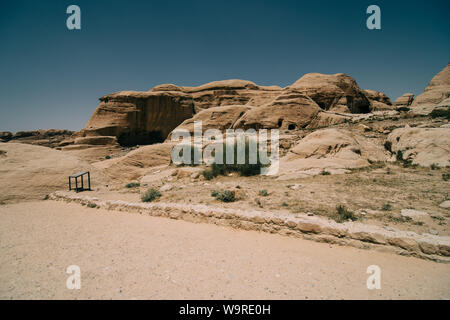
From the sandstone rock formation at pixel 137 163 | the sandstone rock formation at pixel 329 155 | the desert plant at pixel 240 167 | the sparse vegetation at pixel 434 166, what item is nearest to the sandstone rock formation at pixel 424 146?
the sparse vegetation at pixel 434 166

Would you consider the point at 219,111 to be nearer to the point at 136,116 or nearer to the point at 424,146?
the point at 136,116

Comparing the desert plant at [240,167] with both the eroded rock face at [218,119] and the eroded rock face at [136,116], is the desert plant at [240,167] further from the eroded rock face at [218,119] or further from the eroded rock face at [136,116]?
the eroded rock face at [136,116]

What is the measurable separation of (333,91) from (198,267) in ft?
99.1

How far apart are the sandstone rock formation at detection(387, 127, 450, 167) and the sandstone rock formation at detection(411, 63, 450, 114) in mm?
24693

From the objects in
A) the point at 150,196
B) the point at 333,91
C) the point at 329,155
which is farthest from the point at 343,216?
the point at 333,91

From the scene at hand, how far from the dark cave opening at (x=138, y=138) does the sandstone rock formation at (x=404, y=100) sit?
46812mm

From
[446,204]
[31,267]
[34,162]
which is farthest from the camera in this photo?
[34,162]

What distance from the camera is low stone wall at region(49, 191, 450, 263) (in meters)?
3.90

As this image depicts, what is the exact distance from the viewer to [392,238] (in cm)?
414

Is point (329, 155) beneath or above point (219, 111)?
beneath

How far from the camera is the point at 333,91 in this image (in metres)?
27.8
